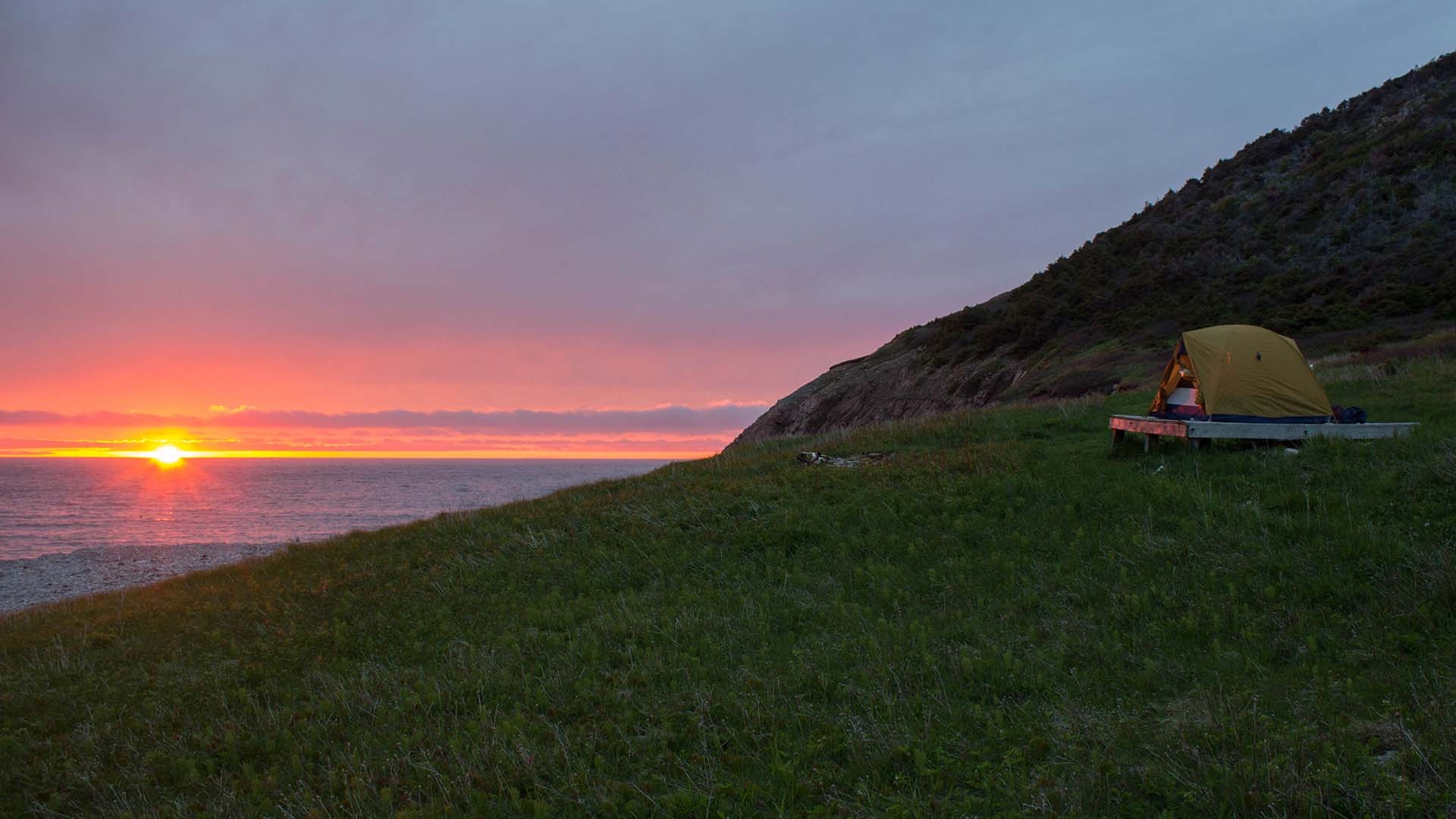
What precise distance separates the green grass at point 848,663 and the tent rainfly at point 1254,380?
8.20 ft

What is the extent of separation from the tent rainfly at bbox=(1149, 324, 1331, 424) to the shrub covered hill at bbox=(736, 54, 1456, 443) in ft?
44.5

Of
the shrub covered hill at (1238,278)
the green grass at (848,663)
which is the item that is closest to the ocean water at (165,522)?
the green grass at (848,663)

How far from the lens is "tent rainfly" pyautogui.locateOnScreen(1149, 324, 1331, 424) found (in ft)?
55.3

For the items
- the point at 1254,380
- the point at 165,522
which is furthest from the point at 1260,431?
the point at 165,522

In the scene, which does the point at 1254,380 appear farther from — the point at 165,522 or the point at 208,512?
the point at 208,512

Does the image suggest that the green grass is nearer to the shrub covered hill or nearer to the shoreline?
the shoreline

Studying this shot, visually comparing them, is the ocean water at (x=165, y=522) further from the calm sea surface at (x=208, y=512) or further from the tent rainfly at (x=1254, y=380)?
the tent rainfly at (x=1254, y=380)

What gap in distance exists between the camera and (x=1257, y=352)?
1712 centimetres

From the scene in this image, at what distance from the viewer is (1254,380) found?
1698 cm

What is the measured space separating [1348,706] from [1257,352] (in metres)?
14.3

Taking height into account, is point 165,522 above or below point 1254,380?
below

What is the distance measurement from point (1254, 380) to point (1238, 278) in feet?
103

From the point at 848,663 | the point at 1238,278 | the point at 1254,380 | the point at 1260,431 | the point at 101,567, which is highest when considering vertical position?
the point at 1238,278

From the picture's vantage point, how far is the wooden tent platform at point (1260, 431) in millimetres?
13734
